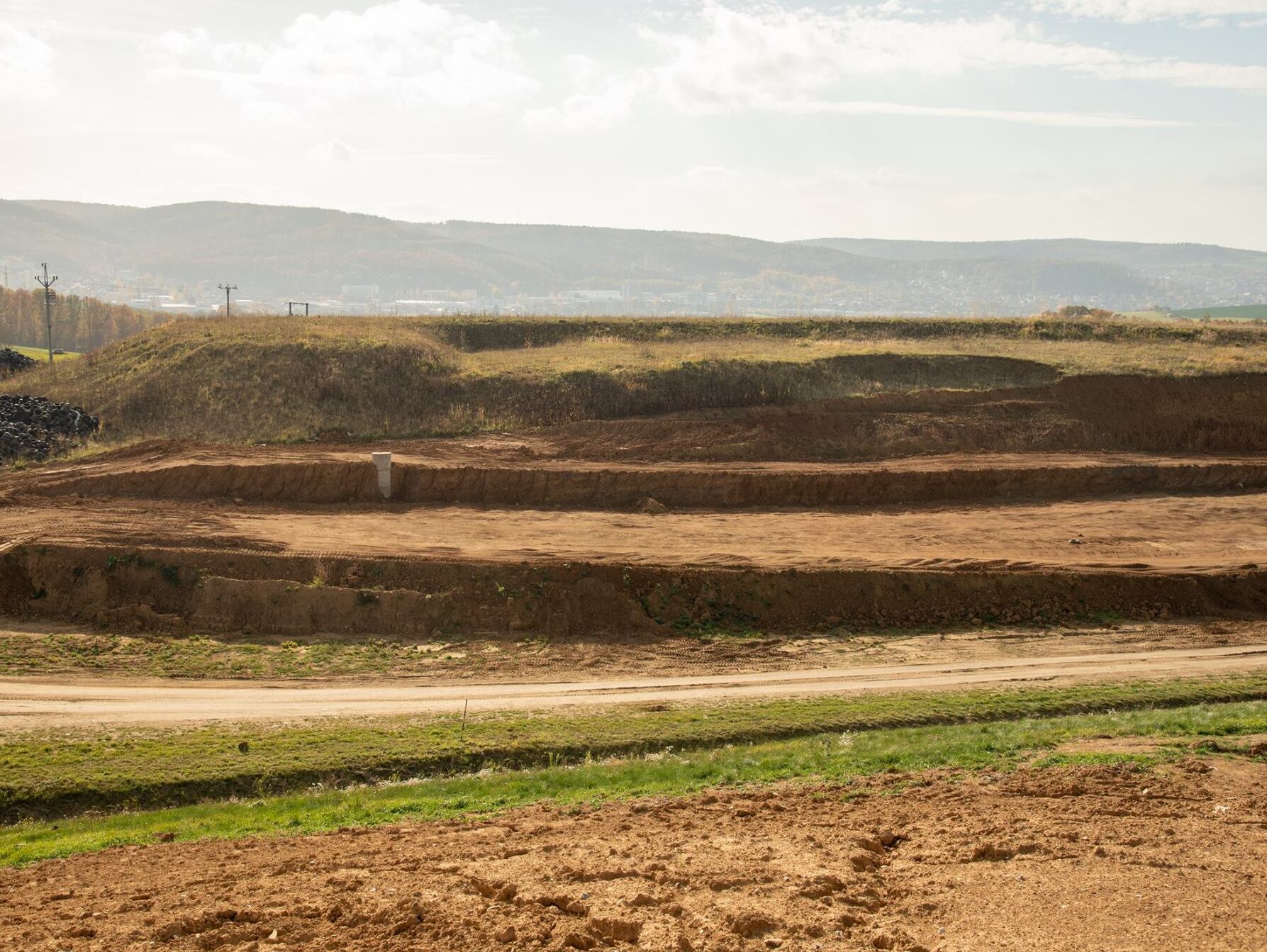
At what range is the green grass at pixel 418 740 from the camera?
15.2 m

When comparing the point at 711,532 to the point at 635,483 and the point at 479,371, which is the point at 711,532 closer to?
the point at 635,483

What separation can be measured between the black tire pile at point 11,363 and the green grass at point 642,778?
3895 cm

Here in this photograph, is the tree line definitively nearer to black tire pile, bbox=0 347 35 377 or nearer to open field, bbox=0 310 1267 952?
black tire pile, bbox=0 347 35 377

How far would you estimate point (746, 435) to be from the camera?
114 feet

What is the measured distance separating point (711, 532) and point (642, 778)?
1395cm

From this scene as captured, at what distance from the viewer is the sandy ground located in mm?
24984

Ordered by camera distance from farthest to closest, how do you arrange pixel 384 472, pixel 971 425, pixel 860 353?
pixel 860 353 → pixel 971 425 → pixel 384 472

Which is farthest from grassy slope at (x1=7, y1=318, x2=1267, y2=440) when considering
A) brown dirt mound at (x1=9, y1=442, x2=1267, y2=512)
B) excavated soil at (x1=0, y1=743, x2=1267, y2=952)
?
excavated soil at (x1=0, y1=743, x2=1267, y2=952)

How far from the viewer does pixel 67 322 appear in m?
88.7

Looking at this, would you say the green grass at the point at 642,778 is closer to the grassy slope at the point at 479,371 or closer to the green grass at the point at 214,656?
the green grass at the point at 214,656

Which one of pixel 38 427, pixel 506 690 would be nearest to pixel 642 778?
pixel 506 690

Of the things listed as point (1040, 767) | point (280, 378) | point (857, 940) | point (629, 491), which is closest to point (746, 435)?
point (629, 491)

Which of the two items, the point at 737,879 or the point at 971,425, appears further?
the point at 971,425

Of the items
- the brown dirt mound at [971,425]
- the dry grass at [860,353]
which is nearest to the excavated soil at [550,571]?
the brown dirt mound at [971,425]
